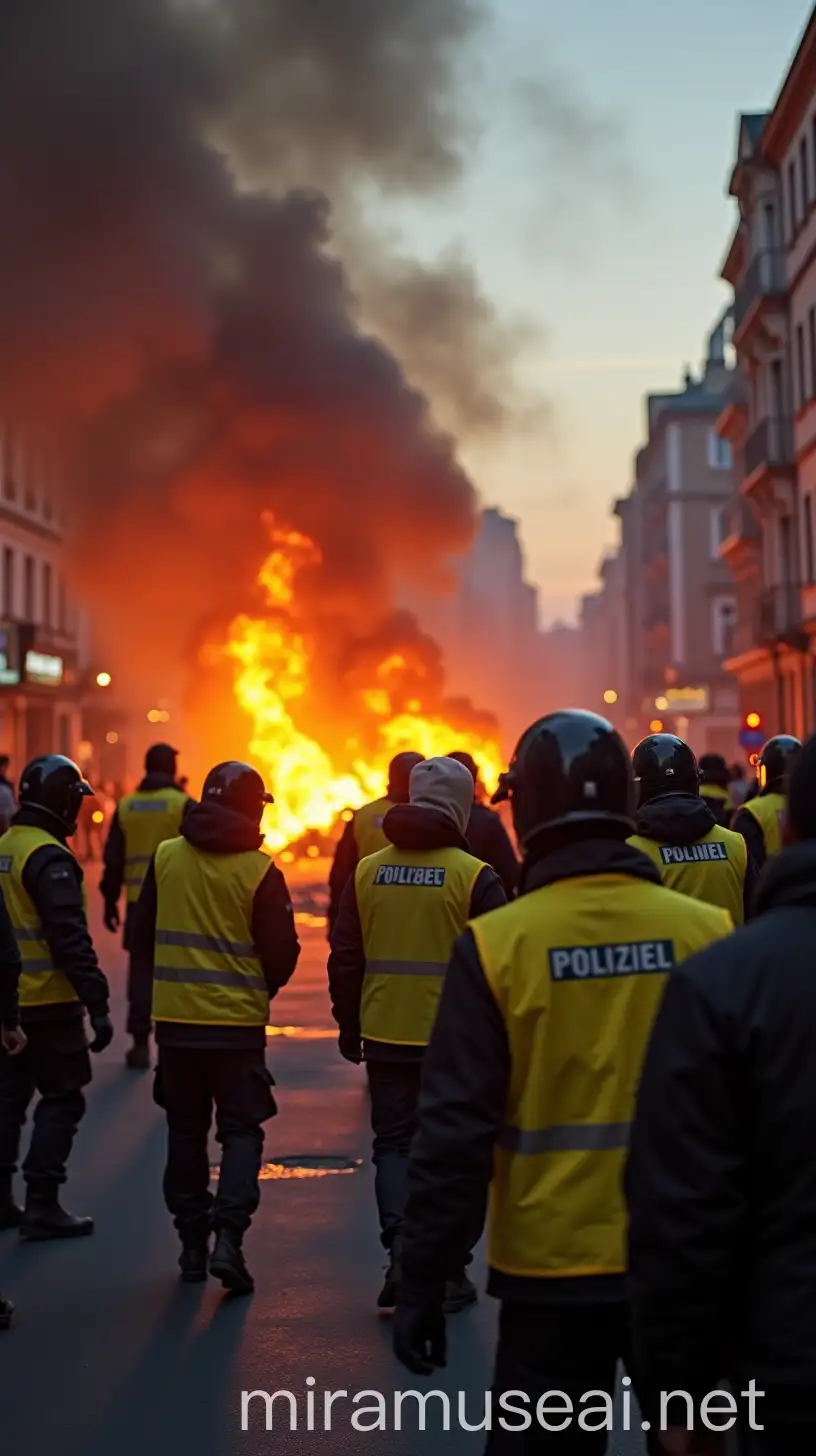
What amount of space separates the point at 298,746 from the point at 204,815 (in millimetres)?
31692

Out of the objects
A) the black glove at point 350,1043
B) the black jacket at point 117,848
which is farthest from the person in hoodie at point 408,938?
the black jacket at point 117,848

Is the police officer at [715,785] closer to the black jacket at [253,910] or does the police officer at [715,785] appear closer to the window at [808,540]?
the black jacket at [253,910]

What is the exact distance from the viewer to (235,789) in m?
5.93

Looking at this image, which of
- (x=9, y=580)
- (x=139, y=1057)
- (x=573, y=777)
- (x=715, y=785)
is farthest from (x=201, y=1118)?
(x=9, y=580)

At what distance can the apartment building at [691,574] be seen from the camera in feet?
200

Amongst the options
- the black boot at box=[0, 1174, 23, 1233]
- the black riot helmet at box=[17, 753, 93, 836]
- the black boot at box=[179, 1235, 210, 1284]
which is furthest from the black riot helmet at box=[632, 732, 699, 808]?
the black boot at box=[0, 1174, 23, 1233]

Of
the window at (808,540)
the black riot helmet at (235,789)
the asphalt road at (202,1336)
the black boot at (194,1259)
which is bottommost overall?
the asphalt road at (202,1336)

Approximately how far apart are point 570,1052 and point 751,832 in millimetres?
5229

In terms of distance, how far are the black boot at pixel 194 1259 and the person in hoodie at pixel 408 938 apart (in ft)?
2.31

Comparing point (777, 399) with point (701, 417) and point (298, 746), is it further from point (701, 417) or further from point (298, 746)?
point (701, 417)

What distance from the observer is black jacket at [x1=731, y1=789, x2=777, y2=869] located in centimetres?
780

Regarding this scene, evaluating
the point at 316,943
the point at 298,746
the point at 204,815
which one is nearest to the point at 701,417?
the point at 298,746

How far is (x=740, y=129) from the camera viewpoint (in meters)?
40.0

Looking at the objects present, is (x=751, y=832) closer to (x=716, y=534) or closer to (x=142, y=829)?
(x=142, y=829)
